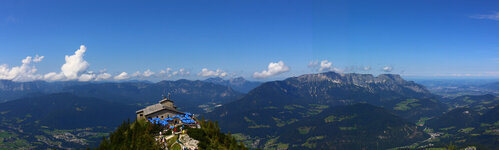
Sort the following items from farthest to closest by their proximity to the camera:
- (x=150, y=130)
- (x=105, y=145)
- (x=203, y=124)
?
(x=203, y=124), (x=150, y=130), (x=105, y=145)

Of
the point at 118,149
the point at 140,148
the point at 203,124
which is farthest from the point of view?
the point at 203,124

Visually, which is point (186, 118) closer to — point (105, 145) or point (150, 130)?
point (150, 130)

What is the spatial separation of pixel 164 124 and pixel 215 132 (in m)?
21.7

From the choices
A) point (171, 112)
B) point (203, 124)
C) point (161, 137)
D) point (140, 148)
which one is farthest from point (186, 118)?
point (140, 148)

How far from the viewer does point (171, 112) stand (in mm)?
102188

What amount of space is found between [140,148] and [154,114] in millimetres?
36683

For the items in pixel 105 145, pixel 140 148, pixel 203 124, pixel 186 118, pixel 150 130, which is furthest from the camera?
pixel 186 118

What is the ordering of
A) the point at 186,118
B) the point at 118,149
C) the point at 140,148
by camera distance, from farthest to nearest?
the point at 186,118
the point at 118,149
the point at 140,148

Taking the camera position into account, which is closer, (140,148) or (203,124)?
(140,148)

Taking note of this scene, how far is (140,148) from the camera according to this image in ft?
212

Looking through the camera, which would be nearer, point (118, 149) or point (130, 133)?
point (118, 149)

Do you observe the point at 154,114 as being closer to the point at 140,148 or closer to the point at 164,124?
the point at 164,124

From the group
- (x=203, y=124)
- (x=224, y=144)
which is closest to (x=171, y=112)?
(x=203, y=124)

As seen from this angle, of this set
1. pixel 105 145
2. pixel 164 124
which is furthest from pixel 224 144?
pixel 105 145
